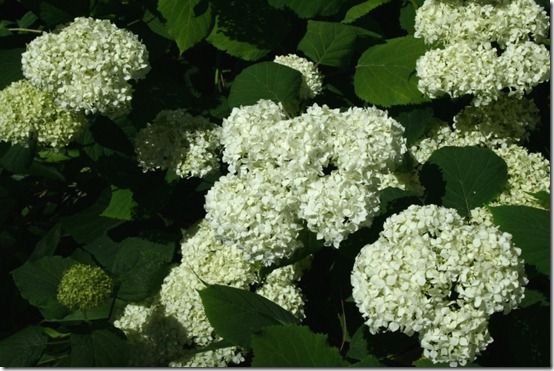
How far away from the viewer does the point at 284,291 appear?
119 inches

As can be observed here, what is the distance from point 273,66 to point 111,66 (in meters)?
0.66

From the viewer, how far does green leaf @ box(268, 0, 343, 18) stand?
11.2ft

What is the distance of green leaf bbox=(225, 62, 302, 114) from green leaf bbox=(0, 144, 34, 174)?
1.06 meters

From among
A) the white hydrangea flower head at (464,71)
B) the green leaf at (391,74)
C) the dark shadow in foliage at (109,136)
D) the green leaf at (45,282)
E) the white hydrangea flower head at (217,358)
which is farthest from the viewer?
the dark shadow in foliage at (109,136)

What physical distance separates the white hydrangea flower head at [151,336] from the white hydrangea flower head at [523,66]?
1.64m

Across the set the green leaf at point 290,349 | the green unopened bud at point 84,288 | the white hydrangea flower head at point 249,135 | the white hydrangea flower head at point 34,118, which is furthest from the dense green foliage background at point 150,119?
the green leaf at point 290,349

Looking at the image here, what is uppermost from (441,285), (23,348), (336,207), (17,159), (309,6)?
(309,6)

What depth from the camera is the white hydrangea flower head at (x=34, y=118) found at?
331 cm

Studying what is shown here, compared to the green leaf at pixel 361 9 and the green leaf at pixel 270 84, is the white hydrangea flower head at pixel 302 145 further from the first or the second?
the green leaf at pixel 361 9

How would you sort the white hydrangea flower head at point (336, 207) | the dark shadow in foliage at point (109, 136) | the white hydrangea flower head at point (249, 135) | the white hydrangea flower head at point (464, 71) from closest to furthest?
the white hydrangea flower head at point (336, 207) < the white hydrangea flower head at point (249, 135) < the white hydrangea flower head at point (464, 71) < the dark shadow in foliage at point (109, 136)

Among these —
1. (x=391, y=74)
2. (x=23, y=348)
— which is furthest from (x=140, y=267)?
(x=391, y=74)

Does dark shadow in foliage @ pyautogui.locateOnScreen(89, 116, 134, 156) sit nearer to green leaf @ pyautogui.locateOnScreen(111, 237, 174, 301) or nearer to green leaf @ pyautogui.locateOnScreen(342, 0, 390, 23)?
green leaf @ pyautogui.locateOnScreen(111, 237, 174, 301)

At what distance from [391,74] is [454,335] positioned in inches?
52.2

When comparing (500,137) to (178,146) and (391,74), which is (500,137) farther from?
(178,146)
